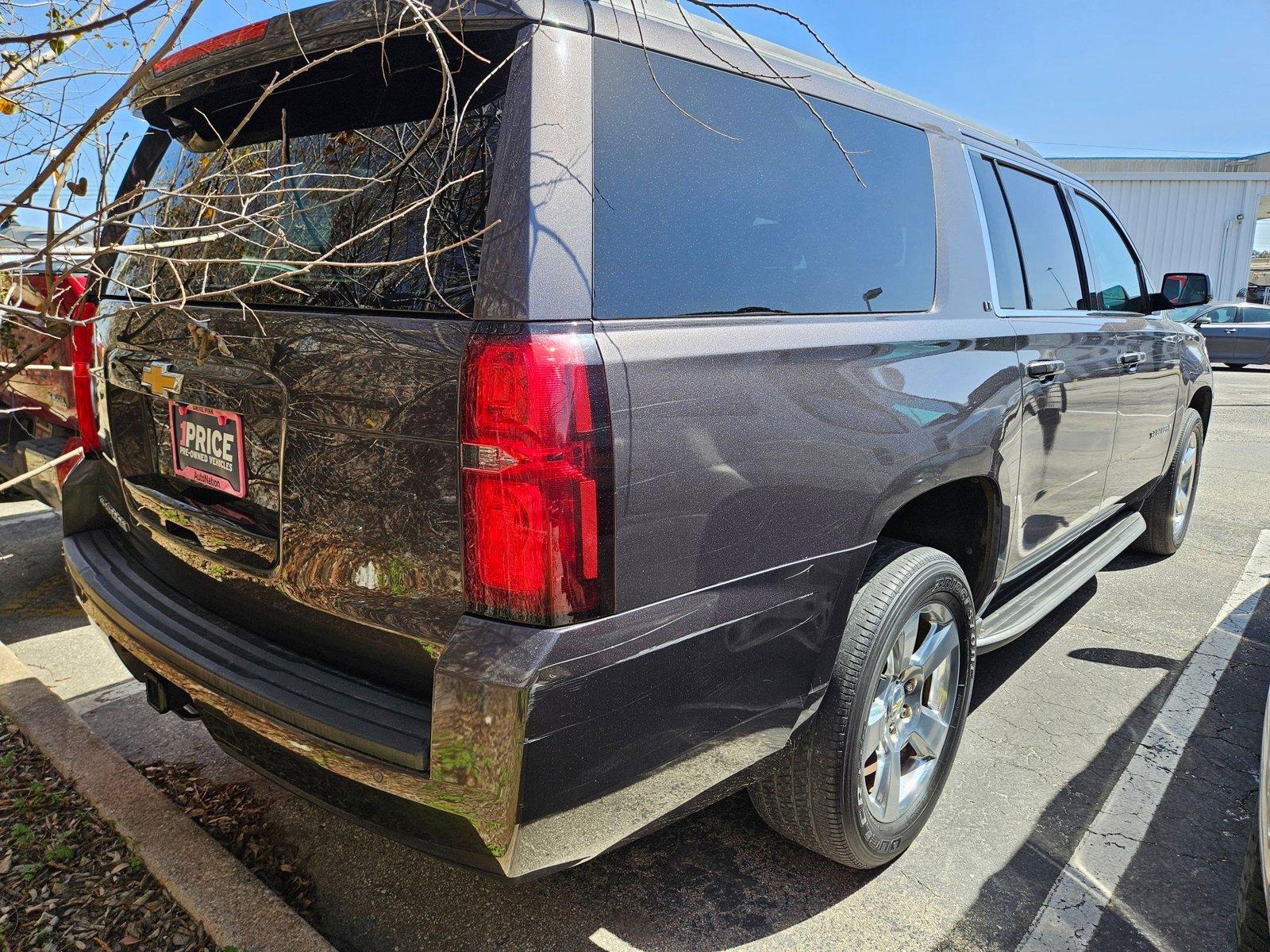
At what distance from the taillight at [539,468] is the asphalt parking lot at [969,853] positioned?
0.59m

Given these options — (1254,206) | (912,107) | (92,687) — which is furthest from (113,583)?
(1254,206)

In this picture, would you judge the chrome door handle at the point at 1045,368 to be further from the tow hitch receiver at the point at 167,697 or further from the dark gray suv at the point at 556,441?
the tow hitch receiver at the point at 167,697

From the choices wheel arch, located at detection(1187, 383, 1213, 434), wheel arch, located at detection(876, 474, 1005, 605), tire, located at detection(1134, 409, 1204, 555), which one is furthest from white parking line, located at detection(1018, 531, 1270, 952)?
wheel arch, located at detection(1187, 383, 1213, 434)

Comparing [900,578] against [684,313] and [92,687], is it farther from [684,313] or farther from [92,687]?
[92,687]

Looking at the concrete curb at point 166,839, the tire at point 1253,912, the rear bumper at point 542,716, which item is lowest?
the concrete curb at point 166,839

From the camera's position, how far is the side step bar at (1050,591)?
9.59 ft

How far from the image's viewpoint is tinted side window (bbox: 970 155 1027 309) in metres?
2.96

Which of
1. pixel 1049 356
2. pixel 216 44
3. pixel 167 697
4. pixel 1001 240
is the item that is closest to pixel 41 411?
pixel 167 697

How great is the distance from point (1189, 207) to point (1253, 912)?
31791 millimetres

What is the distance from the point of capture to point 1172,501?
5062 mm

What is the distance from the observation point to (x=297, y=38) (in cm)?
184

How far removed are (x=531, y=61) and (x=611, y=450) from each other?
0.71 meters

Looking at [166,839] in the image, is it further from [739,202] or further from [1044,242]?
[1044,242]

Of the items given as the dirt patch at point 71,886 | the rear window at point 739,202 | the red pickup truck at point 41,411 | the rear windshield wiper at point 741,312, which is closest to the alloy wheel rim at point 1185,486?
the rear window at point 739,202
